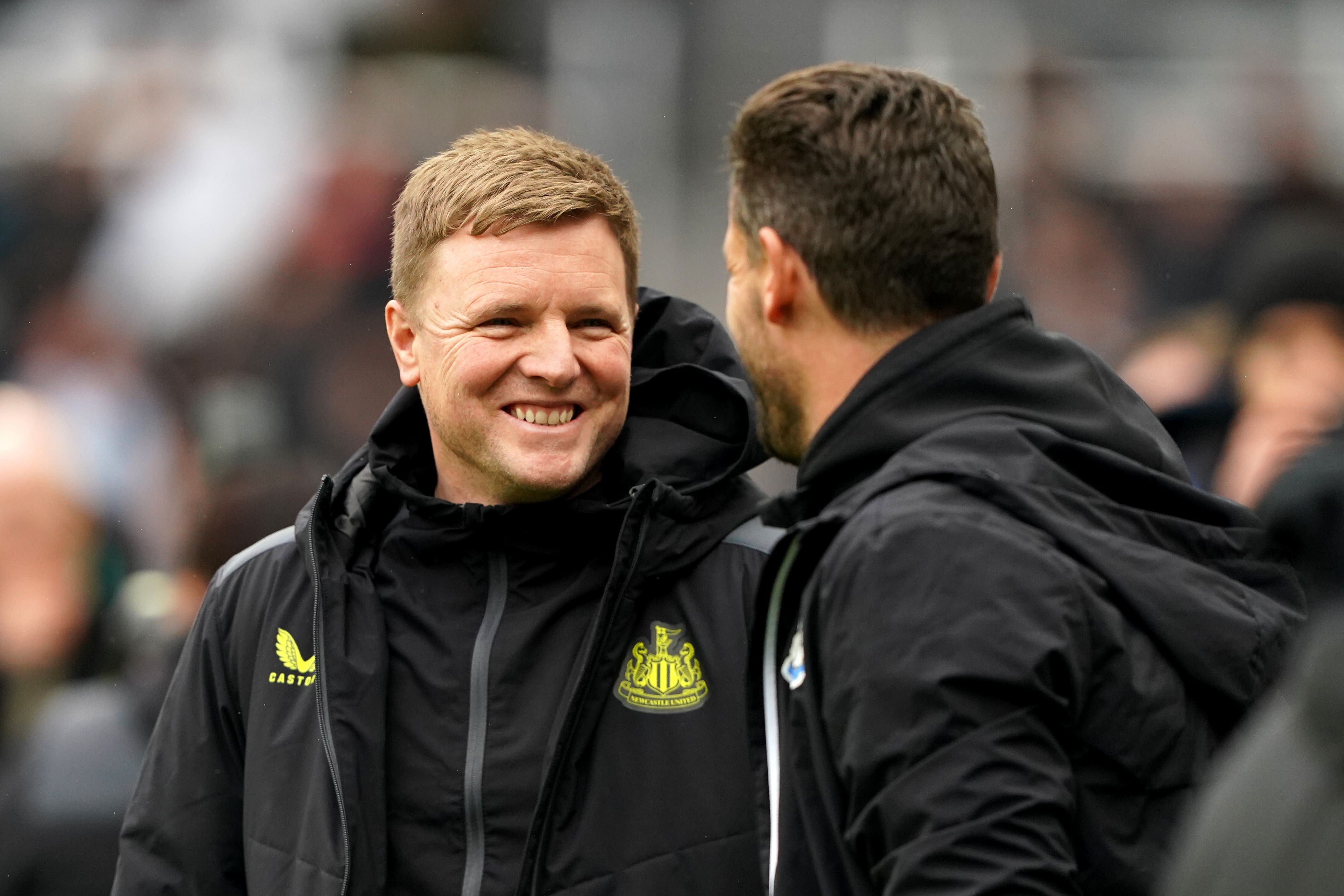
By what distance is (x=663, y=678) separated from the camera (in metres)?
2.32

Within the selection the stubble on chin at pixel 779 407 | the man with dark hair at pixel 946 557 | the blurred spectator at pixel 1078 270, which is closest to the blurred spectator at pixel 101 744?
the stubble on chin at pixel 779 407

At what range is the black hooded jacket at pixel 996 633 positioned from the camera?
159 centimetres

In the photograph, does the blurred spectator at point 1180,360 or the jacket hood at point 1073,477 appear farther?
the blurred spectator at point 1180,360

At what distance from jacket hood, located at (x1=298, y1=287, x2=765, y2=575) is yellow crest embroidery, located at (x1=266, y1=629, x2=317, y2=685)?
18 centimetres

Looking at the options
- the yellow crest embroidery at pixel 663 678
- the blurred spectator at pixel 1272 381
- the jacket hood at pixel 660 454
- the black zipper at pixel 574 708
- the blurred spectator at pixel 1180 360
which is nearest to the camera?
the black zipper at pixel 574 708

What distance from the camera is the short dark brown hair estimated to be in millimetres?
1883

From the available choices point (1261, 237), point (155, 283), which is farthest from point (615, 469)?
point (155, 283)

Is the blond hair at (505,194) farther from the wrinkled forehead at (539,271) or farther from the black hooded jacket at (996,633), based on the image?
the black hooded jacket at (996,633)

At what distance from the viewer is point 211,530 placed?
3.52 metres

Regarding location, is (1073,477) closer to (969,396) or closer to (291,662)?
(969,396)

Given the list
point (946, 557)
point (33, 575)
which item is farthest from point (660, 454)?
point (33, 575)

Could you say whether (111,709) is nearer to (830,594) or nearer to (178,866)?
(178,866)

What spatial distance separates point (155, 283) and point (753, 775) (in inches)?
177

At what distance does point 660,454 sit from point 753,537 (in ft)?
0.61
